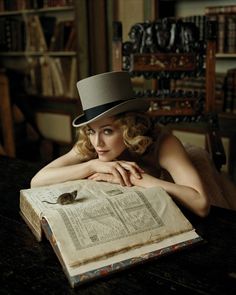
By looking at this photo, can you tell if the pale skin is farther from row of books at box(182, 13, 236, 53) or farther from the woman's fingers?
row of books at box(182, 13, 236, 53)

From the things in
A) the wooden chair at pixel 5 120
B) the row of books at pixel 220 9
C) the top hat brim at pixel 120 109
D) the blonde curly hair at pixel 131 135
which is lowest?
the wooden chair at pixel 5 120

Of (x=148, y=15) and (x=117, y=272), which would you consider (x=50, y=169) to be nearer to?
(x=117, y=272)

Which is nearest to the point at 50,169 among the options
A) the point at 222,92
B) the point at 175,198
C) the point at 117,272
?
the point at 175,198

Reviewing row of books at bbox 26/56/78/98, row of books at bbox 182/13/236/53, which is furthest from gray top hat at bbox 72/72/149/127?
row of books at bbox 26/56/78/98

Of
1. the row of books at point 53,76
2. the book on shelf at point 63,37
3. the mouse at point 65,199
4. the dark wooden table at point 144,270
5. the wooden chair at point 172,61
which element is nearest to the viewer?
the dark wooden table at point 144,270

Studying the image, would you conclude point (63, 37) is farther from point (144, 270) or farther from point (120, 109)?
point (144, 270)

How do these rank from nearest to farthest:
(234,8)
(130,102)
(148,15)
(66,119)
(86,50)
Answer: (130,102)
(234,8)
(148,15)
(86,50)
(66,119)

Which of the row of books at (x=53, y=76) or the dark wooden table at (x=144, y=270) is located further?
the row of books at (x=53, y=76)

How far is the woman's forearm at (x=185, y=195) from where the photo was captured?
44.3 inches

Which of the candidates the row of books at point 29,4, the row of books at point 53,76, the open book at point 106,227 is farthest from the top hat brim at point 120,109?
the row of books at point 29,4

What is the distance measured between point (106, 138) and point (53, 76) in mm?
2390

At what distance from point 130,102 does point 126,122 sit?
0.07 metres

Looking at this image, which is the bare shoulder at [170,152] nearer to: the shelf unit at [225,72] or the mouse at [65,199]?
the mouse at [65,199]

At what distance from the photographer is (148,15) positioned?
2.89 m
